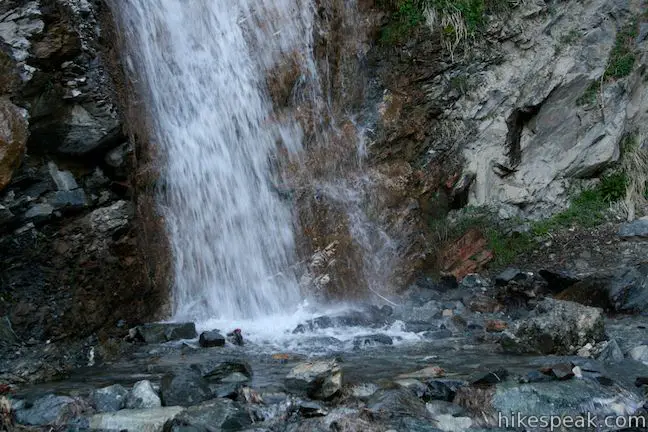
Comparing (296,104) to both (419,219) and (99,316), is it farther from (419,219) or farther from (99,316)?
(99,316)

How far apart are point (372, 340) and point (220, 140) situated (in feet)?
11.3

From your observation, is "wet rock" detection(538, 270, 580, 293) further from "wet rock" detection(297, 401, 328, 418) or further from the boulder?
the boulder

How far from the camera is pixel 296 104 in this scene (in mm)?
9141

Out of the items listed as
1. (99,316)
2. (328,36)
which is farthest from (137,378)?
(328,36)

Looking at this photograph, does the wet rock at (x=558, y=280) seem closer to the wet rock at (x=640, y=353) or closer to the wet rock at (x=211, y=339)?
the wet rock at (x=640, y=353)

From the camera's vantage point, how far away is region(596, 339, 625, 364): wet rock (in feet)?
17.3

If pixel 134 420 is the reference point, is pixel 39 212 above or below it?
above

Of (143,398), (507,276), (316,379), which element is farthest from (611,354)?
(143,398)

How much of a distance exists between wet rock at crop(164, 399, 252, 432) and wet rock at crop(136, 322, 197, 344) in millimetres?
2290

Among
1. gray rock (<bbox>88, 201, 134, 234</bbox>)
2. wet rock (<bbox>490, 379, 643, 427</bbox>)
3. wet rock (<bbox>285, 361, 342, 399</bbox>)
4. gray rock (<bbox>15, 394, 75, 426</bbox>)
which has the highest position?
gray rock (<bbox>88, 201, 134, 234</bbox>)

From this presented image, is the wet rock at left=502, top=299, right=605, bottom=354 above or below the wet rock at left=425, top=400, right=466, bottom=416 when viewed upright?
below

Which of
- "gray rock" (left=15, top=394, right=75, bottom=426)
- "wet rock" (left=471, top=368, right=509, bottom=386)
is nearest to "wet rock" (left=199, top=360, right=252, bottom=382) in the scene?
"gray rock" (left=15, top=394, right=75, bottom=426)

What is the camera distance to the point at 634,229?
8906 millimetres

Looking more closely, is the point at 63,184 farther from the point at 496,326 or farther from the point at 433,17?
the point at 433,17
